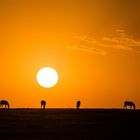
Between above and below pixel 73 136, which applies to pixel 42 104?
above

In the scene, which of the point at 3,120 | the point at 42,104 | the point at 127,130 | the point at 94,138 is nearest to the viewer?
the point at 94,138

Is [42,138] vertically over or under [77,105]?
under

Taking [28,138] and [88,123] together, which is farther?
[88,123]

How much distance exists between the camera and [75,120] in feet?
100

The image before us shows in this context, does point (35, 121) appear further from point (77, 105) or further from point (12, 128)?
point (77, 105)

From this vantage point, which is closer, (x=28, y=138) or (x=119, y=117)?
(x=28, y=138)

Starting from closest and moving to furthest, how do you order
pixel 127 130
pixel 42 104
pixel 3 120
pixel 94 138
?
1. pixel 94 138
2. pixel 127 130
3. pixel 3 120
4. pixel 42 104

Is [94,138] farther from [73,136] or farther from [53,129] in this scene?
[53,129]

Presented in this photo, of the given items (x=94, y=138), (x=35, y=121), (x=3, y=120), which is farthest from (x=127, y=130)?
(x=3, y=120)

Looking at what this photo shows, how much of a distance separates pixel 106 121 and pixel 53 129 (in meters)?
4.68

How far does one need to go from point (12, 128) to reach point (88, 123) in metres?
4.70

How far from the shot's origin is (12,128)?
26.2 m

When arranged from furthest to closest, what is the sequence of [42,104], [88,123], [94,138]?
1. [42,104]
2. [88,123]
3. [94,138]

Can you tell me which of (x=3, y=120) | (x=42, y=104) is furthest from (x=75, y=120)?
(x=42, y=104)
